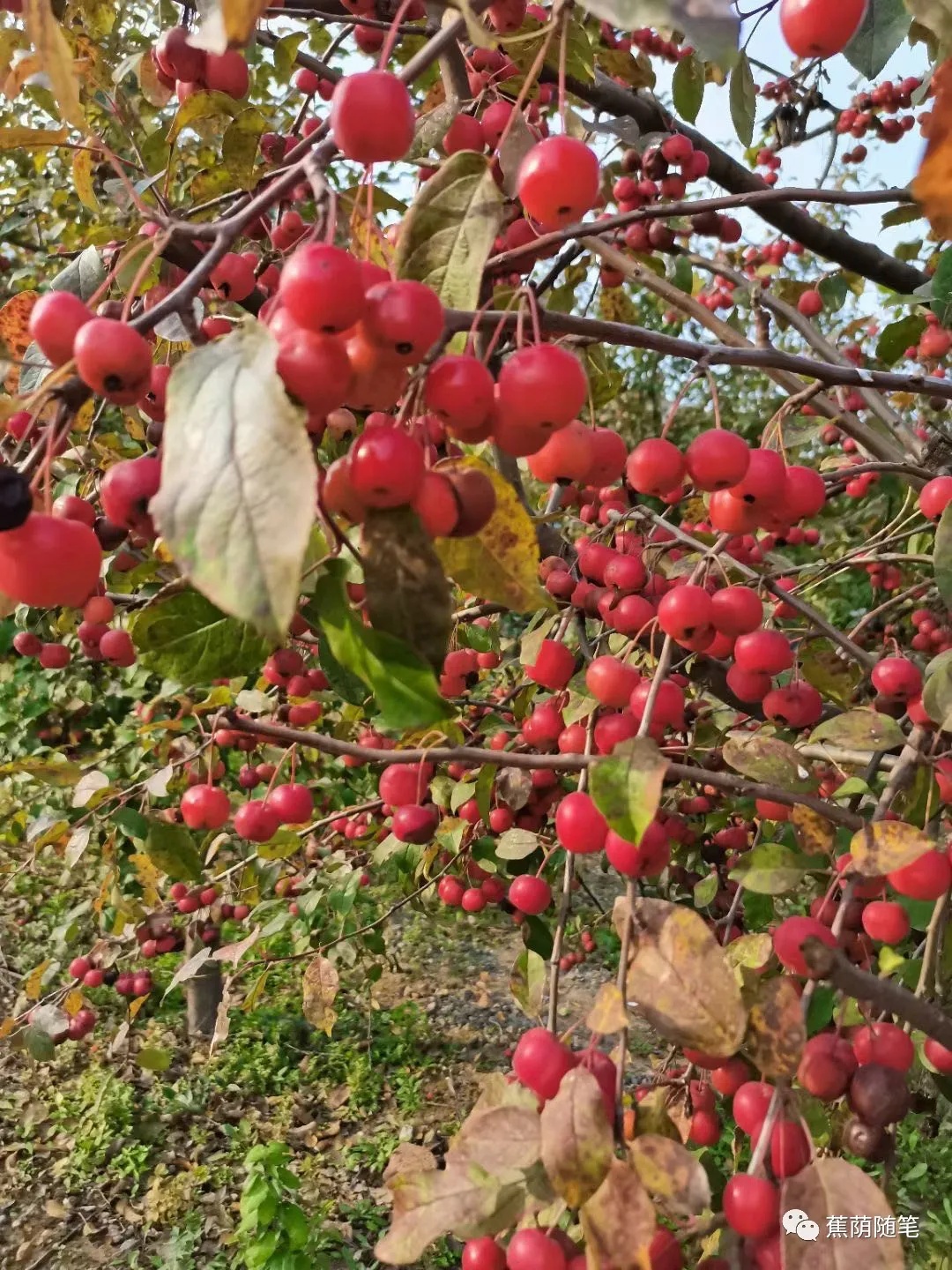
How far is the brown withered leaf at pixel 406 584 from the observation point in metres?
0.60

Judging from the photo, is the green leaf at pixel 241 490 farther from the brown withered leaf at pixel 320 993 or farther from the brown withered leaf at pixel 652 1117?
the brown withered leaf at pixel 320 993

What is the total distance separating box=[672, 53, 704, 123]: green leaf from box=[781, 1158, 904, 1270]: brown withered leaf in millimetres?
1873

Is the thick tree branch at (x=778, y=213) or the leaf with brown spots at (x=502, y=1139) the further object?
the thick tree branch at (x=778, y=213)

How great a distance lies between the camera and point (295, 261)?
55 cm

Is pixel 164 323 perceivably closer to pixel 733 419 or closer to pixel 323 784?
pixel 323 784

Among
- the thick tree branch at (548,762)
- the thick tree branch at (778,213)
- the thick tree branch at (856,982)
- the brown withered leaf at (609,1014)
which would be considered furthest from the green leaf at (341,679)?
the thick tree branch at (778,213)

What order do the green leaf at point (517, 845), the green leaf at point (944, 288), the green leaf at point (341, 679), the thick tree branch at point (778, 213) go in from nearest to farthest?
the green leaf at point (341, 679)
the green leaf at point (944, 288)
the green leaf at point (517, 845)
the thick tree branch at point (778, 213)

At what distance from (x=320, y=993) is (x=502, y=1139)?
1.17 metres

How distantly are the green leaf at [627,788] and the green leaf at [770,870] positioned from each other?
307 millimetres

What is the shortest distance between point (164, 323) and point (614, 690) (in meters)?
0.68

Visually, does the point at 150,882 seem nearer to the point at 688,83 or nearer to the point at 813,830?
the point at 813,830

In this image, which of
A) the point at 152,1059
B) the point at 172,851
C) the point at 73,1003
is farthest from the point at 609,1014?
the point at 152,1059

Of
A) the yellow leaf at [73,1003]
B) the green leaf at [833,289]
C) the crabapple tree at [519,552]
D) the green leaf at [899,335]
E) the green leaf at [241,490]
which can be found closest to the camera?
the green leaf at [241,490]

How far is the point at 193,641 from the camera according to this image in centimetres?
74
